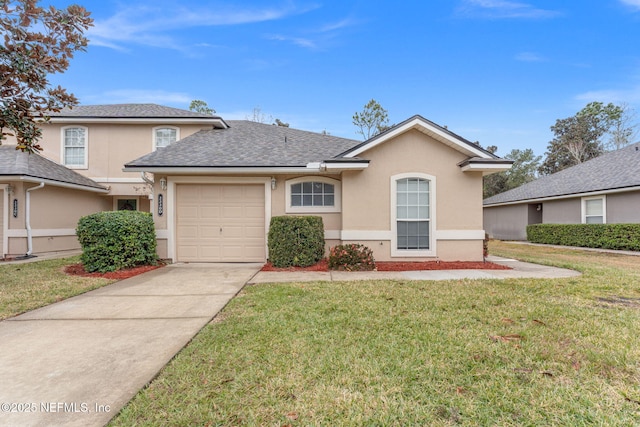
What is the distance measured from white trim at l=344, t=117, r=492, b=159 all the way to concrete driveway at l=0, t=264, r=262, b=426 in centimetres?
528

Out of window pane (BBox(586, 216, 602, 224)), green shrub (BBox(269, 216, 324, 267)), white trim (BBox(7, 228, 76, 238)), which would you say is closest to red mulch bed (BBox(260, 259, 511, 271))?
green shrub (BBox(269, 216, 324, 267))

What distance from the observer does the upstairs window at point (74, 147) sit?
44.9 feet

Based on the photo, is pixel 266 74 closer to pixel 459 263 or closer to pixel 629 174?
pixel 459 263

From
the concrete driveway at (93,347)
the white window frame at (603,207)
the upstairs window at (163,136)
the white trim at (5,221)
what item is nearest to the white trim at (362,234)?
the concrete driveway at (93,347)

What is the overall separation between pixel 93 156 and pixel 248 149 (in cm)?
882

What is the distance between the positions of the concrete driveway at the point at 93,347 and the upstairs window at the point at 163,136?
9.46 meters

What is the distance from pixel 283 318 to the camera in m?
4.15

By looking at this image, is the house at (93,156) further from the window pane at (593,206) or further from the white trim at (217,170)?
the window pane at (593,206)

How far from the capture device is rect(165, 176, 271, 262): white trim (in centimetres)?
922

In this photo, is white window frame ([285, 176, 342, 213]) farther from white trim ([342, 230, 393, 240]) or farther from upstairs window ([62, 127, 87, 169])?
upstairs window ([62, 127, 87, 169])

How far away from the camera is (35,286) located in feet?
20.3

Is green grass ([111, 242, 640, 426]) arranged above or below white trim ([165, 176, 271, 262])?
below

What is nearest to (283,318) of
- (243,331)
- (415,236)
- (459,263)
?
(243,331)

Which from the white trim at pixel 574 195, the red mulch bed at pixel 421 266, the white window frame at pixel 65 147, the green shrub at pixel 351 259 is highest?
the white window frame at pixel 65 147
